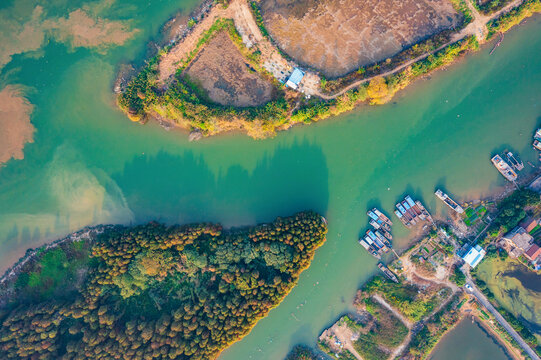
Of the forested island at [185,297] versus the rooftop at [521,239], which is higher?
the forested island at [185,297]

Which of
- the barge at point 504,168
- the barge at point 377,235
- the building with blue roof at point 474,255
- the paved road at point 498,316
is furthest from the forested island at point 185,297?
Answer: the barge at point 504,168

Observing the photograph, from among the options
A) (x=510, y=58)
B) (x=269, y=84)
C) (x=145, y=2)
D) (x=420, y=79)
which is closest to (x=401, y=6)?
(x=420, y=79)

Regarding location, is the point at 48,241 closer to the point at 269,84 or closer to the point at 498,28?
the point at 269,84

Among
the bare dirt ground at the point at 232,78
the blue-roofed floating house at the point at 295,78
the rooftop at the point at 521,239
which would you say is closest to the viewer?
the rooftop at the point at 521,239

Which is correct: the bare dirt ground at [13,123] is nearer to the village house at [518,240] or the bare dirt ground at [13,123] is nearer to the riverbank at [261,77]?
the riverbank at [261,77]

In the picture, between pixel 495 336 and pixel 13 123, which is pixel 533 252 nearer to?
pixel 495 336

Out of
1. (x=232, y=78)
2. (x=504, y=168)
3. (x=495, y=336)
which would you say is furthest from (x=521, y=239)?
(x=232, y=78)

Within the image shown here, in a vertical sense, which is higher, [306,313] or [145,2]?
[145,2]

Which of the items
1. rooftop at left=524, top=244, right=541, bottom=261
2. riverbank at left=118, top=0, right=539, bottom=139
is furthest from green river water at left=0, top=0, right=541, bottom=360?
rooftop at left=524, top=244, right=541, bottom=261
